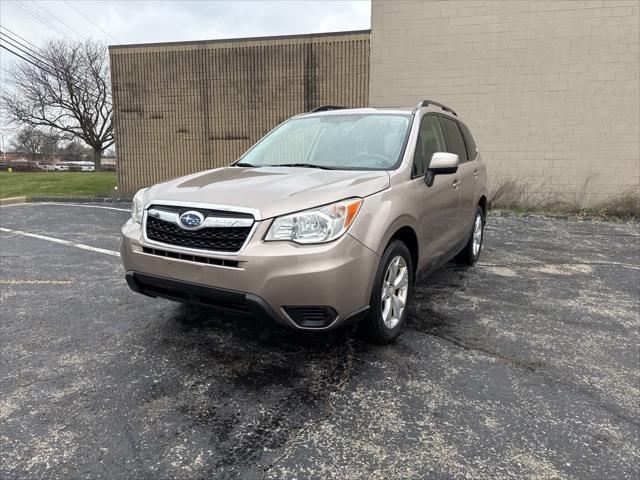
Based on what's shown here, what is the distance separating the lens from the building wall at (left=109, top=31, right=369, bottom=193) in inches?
517

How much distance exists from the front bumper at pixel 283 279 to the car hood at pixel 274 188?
8.6 inches

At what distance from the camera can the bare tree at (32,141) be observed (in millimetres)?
38375

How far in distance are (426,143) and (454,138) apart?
1.15m

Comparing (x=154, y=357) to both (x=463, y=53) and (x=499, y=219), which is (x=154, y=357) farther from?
(x=463, y=53)

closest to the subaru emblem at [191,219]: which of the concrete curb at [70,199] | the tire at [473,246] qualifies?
the tire at [473,246]

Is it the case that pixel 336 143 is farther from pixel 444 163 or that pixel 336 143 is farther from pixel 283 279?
pixel 283 279

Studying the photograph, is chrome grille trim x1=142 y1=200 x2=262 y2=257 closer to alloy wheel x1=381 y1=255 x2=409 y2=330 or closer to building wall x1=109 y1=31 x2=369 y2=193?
alloy wheel x1=381 y1=255 x2=409 y2=330

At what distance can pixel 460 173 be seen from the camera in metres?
4.93

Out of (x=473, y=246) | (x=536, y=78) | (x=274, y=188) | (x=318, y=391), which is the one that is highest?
(x=536, y=78)

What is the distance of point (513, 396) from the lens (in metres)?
2.84

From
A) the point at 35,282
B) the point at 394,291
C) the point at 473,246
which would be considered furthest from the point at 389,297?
the point at 35,282

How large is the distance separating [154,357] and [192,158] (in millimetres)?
12077

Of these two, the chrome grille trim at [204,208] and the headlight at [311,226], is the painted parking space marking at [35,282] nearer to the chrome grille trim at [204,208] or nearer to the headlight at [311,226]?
the chrome grille trim at [204,208]

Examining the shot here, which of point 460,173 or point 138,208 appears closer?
point 138,208
